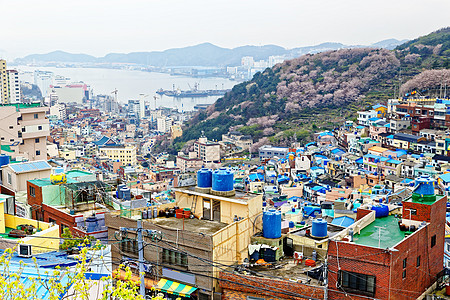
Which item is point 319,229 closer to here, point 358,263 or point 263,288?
point 263,288

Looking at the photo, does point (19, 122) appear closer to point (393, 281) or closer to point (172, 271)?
point (172, 271)

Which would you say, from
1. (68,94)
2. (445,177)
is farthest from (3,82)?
(68,94)

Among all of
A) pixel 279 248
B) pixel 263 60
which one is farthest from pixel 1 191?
pixel 263 60

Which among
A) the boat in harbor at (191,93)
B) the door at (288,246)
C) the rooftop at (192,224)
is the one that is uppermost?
the rooftop at (192,224)

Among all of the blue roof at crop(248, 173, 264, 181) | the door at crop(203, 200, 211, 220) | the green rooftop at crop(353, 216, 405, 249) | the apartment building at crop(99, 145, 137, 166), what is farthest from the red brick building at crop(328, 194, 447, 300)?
the apartment building at crop(99, 145, 137, 166)

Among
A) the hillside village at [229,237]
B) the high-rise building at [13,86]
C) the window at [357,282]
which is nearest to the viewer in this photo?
the window at [357,282]

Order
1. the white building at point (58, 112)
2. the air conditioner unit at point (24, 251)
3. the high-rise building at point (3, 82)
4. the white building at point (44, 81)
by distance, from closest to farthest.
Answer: the air conditioner unit at point (24, 251) → the high-rise building at point (3, 82) → the white building at point (58, 112) → the white building at point (44, 81)

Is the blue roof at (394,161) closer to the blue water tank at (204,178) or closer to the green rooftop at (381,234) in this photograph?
the green rooftop at (381,234)

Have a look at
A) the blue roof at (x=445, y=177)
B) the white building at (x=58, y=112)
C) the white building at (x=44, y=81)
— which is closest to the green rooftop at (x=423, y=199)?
the blue roof at (x=445, y=177)
